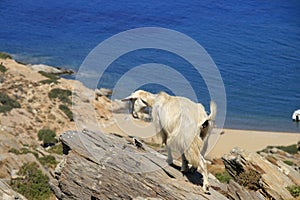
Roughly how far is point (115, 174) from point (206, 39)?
171 feet

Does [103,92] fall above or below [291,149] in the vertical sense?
above

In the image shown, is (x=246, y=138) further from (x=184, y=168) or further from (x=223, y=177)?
(x=184, y=168)

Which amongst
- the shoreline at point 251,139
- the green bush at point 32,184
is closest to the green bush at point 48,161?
the green bush at point 32,184

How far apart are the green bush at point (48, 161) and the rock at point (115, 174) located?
7.30m

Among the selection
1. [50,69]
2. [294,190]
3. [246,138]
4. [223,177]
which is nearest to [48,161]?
[223,177]

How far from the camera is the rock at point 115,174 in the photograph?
416 inches

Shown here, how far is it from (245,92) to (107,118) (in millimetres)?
16210

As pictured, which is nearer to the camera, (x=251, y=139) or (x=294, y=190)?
Result: (x=294, y=190)

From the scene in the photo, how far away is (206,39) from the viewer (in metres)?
62.0

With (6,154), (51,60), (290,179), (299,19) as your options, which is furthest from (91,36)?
(290,179)

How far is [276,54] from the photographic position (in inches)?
2219

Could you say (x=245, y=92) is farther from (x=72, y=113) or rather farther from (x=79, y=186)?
(x=79, y=186)

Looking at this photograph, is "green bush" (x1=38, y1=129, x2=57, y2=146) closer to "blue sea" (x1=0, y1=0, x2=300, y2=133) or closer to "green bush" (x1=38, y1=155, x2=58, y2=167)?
"green bush" (x1=38, y1=155, x2=58, y2=167)

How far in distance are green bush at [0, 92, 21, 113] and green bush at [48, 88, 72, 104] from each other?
318cm
